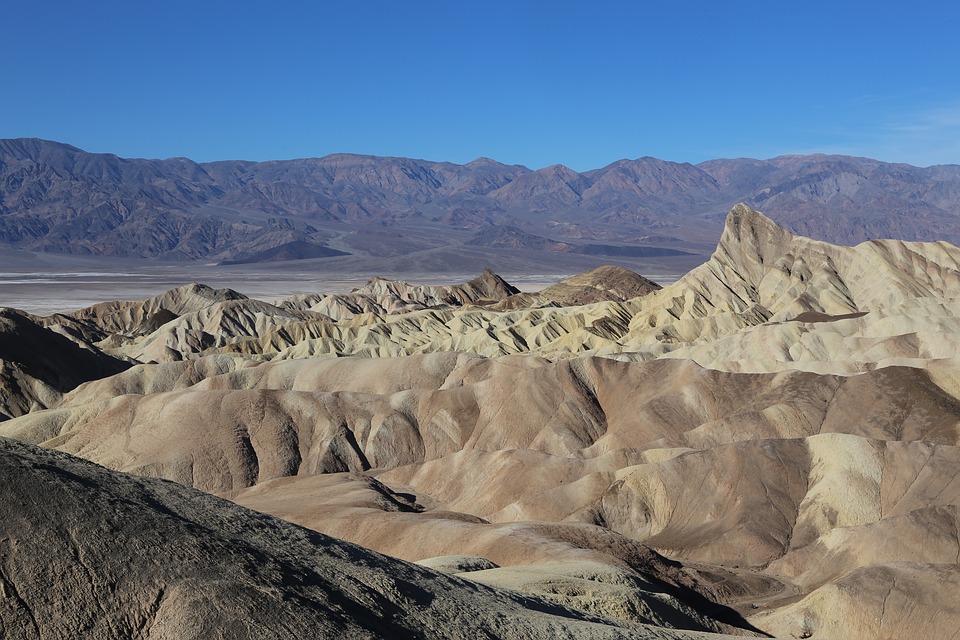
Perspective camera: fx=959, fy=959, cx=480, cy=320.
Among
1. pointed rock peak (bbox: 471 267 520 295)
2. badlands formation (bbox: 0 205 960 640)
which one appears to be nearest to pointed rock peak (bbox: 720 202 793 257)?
badlands formation (bbox: 0 205 960 640)

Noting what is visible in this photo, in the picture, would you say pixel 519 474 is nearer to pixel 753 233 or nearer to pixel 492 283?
pixel 753 233

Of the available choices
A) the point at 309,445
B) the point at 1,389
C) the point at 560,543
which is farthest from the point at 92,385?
the point at 560,543

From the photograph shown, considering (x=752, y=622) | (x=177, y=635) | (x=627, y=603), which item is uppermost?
(x=177, y=635)

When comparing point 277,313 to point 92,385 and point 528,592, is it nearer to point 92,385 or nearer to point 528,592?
point 92,385

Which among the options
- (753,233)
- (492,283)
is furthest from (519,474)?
(492,283)

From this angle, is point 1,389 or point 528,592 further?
point 1,389

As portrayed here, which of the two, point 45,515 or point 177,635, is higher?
point 45,515

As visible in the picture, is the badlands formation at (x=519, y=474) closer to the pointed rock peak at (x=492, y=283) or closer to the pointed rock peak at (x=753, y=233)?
the pointed rock peak at (x=753, y=233)

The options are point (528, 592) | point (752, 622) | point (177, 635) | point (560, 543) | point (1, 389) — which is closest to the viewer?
point (177, 635)

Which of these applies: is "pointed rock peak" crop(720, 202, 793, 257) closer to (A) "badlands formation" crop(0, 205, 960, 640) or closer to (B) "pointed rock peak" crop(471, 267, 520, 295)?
(A) "badlands formation" crop(0, 205, 960, 640)
